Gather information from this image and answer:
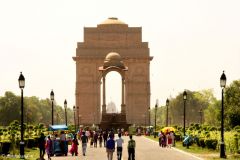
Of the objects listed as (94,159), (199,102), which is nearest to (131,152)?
(94,159)

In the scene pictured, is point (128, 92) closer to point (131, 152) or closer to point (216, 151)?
point (216, 151)

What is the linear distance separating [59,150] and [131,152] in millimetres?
9309

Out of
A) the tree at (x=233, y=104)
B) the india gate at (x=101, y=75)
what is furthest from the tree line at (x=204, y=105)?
the india gate at (x=101, y=75)

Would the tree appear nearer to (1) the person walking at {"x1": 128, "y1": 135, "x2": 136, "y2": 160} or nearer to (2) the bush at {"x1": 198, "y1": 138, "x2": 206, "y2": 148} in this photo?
(2) the bush at {"x1": 198, "y1": 138, "x2": 206, "y2": 148}

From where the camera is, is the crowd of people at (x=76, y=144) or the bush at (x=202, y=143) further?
the bush at (x=202, y=143)

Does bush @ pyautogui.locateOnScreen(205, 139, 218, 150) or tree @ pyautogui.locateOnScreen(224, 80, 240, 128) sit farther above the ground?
tree @ pyautogui.locateOnScreen(224, 80, 240, 128)

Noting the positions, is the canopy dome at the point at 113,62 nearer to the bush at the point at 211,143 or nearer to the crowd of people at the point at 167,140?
the crowd of people at the point at 167,140

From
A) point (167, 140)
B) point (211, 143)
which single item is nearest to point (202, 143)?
point (211, 143)

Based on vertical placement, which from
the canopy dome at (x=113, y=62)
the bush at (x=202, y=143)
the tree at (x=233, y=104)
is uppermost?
the canopy dome at (x=113, y=62)

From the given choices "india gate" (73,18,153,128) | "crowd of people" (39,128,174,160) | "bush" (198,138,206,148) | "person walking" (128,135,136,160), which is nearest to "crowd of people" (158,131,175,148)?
"crowd of people" (39,128,174,160)

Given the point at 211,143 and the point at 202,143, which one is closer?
the point at 211,143

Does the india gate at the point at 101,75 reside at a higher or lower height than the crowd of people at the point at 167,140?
higher

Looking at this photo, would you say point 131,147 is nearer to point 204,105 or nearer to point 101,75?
point 101,75

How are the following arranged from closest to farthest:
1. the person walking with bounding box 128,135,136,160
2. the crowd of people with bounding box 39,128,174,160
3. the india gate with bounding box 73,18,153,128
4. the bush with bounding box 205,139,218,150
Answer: the person walking with bounding box 128,135,136,160 → the crowd of people with bounding box 39,128,174,160 → the bush with bounding box 205,139,218,150 → the india gate with bounding box 73,18,153,128
